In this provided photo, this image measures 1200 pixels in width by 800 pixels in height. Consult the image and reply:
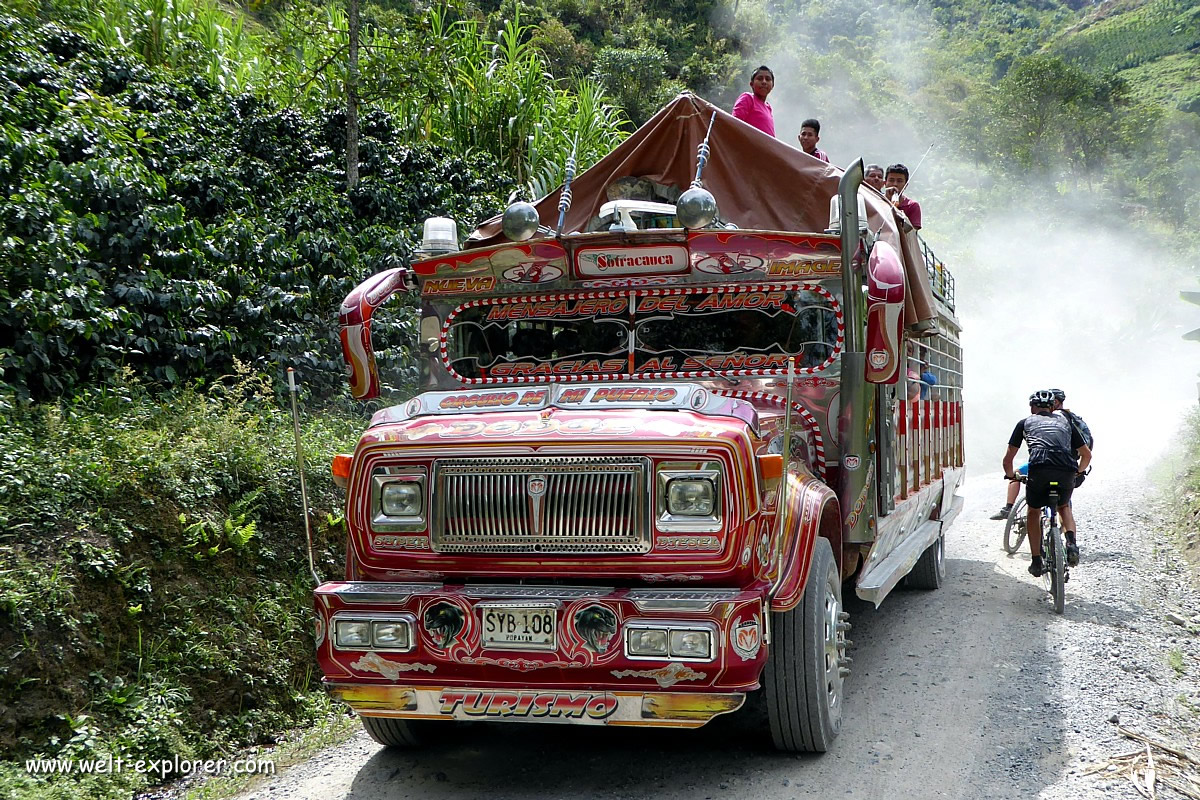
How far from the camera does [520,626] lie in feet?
13.2

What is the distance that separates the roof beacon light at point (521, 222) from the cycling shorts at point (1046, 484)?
5084mm

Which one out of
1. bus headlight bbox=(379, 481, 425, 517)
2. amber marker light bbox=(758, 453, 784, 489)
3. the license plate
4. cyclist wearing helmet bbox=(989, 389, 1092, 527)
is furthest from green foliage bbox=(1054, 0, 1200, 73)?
the license plate

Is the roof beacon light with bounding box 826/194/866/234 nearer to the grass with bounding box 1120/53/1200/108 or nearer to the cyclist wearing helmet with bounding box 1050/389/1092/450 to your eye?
the cyclist wearing helmet with bounding box 1050/389/1092/450

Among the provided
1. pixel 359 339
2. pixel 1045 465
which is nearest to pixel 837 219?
pixel 359 339

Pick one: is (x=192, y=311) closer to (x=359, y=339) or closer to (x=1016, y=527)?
(x=359, y=339)

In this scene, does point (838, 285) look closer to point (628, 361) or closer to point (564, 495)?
point (628, 361)

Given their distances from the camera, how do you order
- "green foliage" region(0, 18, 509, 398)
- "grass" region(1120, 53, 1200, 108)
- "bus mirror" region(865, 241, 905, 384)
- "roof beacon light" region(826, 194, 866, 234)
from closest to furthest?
1. "bus mirror" region(865, 241, 905, 384)
2. "roof beacon light" region(826, 194, 866, 234)
3. "green foliage" region(0, 18, 509, 398)
4. "grass" region(1120, 53, 1200, 108)

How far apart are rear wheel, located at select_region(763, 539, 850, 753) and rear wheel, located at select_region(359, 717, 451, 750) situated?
68.6 inches

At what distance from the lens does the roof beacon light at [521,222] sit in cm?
536

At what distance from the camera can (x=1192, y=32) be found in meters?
77.4

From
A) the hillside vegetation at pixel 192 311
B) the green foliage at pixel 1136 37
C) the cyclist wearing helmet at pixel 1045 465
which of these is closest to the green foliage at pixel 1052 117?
the green foliage at pixel 1136 37

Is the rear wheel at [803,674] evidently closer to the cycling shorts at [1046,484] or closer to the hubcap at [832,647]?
the hubcap at [832,647]

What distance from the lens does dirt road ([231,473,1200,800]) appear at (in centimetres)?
446

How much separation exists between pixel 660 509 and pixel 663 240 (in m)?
1.78
